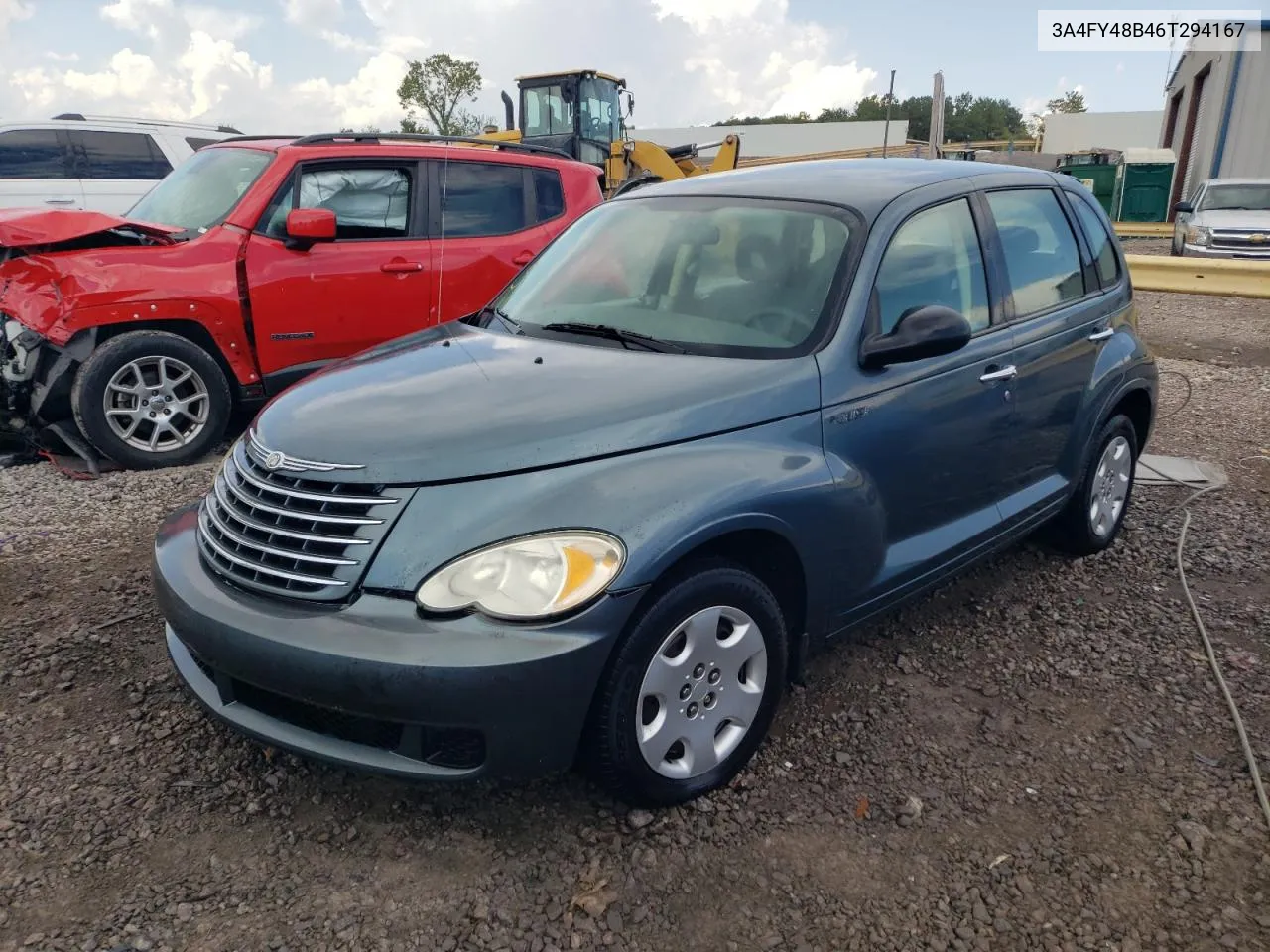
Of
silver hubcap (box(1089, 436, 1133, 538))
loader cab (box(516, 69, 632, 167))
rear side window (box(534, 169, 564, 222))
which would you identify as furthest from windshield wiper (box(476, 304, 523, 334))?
loader cab (box(516, 69, 632, 167))

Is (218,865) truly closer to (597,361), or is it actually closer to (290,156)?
(597,361)

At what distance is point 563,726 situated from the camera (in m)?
2.29

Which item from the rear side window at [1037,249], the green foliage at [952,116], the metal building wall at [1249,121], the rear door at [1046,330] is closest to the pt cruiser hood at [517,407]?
the rear door at [1046,330]

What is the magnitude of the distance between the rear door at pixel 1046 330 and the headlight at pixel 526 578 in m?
2.03

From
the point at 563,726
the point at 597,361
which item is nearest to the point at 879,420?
Result: the point at 597,361

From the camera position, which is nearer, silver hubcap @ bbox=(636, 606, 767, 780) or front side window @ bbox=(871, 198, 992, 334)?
silver hubcap @ bbox=(636, 606, 767, 780)

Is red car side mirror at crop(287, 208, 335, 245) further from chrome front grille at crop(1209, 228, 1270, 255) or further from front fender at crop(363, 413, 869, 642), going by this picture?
chrome front grille at crop(1209, 228, 1270, 255)

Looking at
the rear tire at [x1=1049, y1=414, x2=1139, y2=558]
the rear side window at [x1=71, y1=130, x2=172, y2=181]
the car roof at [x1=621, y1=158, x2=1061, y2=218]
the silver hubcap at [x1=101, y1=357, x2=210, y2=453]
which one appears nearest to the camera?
the car roof at [x1=621, y1=158, x2=1061, y2=218]

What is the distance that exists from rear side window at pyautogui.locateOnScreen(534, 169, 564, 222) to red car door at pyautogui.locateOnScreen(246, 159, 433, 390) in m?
0.88

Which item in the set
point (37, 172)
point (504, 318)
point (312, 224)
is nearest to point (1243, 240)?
point (312, 224)

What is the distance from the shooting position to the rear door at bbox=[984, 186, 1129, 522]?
3639mm

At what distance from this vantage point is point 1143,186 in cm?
2656

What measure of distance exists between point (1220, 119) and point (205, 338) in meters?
27.7

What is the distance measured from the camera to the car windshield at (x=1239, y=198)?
16.4 meters
